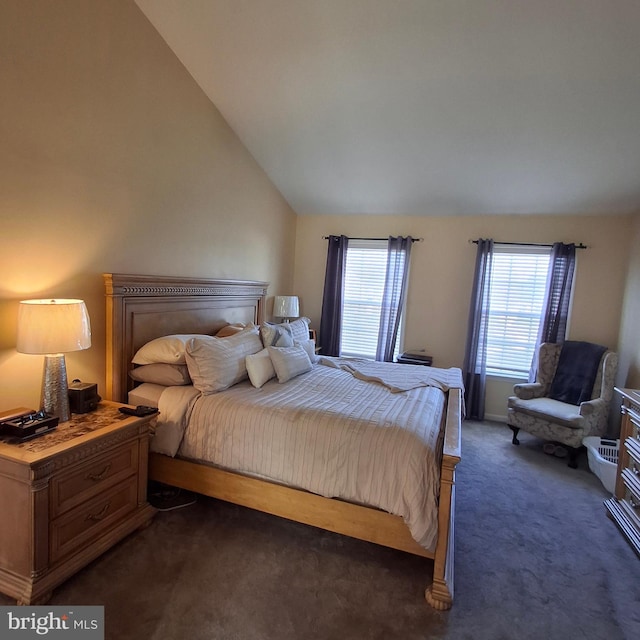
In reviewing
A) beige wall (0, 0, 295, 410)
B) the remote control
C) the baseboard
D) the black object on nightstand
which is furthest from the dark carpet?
the black object on nightstand

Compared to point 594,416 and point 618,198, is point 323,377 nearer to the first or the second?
point 594,416

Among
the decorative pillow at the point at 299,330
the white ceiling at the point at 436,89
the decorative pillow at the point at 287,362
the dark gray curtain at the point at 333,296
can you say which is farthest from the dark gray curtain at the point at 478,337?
the decorative pillow at the point at 287,362

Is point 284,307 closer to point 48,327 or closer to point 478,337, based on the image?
point 478,337

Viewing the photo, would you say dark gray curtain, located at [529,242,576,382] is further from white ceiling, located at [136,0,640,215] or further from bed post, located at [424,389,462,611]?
bed post, located at [424,389,462,611]

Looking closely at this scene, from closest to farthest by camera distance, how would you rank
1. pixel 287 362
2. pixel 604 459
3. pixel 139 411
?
pixel 139 411, pixel 287 362, pixel 604 459

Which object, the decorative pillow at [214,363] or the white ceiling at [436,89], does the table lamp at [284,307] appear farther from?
the decorative pillow at [214,363]

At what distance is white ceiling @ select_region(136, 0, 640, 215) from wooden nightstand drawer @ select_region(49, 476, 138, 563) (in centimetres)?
288

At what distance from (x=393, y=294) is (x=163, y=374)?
2.93 meters

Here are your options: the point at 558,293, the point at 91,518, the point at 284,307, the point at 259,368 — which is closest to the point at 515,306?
the point at 558,293

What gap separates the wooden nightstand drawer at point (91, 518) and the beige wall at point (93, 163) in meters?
0.66

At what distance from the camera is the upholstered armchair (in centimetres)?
331

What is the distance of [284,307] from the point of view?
4.44 metres

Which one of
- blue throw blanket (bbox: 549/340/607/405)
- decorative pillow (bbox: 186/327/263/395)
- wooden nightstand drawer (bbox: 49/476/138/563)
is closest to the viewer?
wooden nightstand drawer (bbox: 49/476/138/563)

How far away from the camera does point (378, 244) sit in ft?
15.4
